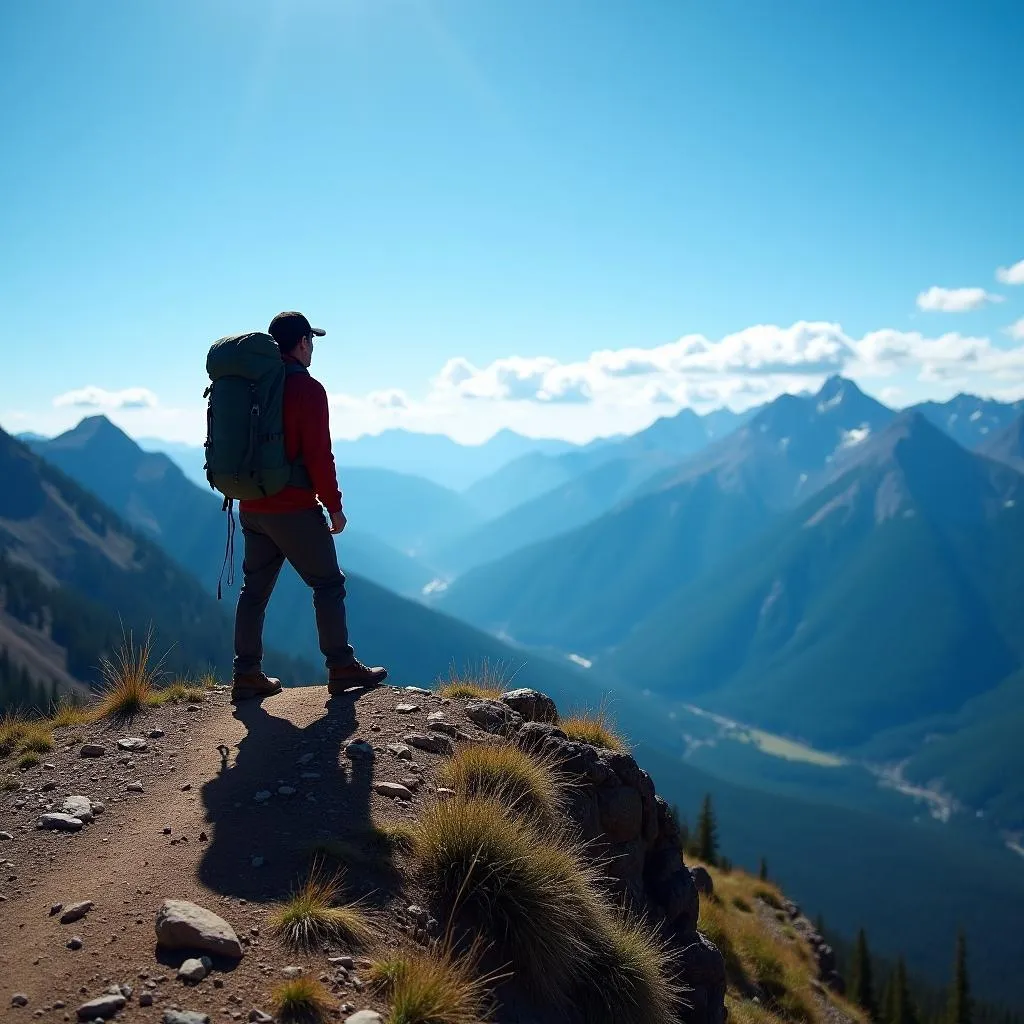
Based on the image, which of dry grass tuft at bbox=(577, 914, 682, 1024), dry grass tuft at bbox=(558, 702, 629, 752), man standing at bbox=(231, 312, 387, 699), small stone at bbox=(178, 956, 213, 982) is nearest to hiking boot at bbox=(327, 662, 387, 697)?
man standing at bbox=(231, 312, 387, 699)

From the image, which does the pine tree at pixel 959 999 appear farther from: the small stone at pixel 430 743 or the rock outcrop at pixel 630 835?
the small stone at pixel 430 743

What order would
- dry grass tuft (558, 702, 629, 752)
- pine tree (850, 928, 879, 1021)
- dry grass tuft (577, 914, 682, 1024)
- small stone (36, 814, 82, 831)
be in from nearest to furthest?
dry grass tuft (577, 914, 682, 1024) → small stone (36, 814, 82, 831) → dry grass tuft (558, 702, 629, 752) → pine tree (850, 928, 879, 1021)

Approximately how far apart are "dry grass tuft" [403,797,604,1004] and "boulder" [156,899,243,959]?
70.6 inches

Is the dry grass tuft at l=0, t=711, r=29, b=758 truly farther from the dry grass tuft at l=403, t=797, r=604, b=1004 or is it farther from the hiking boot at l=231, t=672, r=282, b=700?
the dry grass tuft at l=403, t=797, r=604, b=1004

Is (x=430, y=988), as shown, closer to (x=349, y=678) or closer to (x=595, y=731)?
(x=349, y=678)

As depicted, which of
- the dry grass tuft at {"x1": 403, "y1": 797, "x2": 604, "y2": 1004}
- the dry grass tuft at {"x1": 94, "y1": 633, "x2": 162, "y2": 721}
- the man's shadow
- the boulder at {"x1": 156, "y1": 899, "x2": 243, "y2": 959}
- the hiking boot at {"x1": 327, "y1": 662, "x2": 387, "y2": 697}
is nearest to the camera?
the boulder at {"x1": 156, "y1": 899, "x2": 243, "y2": 959}

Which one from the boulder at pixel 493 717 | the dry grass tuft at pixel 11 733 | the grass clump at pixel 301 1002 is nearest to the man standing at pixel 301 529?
the boulder at pixel 493 717

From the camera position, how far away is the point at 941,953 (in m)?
182

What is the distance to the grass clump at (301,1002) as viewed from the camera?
5.33 m

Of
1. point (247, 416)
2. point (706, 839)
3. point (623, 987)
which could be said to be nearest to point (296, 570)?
point (247, 416)

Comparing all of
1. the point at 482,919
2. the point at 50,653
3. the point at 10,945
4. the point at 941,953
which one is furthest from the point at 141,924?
the point at 941,953

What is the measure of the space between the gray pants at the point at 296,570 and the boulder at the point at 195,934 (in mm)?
4421

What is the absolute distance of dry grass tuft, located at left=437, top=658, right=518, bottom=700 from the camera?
12.4m

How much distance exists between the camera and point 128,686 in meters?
11.5
